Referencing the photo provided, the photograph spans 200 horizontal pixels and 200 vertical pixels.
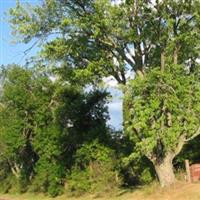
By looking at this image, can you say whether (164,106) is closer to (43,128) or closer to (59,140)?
(59,140)

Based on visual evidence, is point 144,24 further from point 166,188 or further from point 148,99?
point 166,188

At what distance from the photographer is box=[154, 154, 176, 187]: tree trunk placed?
3078 cm

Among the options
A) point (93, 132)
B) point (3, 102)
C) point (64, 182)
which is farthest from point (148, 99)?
point (3, 102)

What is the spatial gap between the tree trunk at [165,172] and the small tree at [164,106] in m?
1.06

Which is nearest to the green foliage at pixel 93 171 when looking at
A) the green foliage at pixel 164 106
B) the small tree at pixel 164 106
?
the small tree at pixel 164 106

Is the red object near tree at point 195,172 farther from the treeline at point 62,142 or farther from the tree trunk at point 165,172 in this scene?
the treeline at point 62,142

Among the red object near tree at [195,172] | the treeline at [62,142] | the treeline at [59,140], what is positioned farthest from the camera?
the treeline at [59,140]

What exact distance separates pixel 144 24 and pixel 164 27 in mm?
1060

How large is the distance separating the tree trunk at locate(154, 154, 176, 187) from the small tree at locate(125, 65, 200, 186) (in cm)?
106

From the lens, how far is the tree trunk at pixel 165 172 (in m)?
30.8

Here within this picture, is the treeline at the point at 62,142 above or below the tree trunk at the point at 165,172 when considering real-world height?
above

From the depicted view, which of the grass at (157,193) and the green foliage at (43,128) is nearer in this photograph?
the grass at (157,193)

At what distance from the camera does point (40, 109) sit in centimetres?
4575

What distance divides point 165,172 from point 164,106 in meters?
4.00
